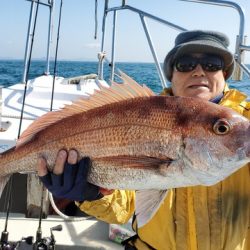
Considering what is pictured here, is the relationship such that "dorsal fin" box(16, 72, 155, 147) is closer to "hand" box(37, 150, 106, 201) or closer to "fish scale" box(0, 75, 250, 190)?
"fish scale" box(0, 75, 250, 190)

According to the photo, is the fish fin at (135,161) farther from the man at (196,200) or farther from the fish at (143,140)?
the man at (196,200)

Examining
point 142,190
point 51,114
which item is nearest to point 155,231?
point 142,190

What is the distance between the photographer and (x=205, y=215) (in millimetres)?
1999

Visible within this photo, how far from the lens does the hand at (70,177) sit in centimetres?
170

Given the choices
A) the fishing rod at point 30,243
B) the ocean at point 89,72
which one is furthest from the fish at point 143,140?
the fishing rod at point 30,243

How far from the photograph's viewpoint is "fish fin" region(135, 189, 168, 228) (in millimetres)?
1622

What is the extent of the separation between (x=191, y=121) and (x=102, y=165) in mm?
442

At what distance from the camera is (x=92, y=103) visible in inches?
69.8

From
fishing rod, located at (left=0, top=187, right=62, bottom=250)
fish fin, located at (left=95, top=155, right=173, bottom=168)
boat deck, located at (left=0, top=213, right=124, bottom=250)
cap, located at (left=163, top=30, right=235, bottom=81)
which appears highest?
cap, located at (left=163, top=30, right=235, bottom=81)

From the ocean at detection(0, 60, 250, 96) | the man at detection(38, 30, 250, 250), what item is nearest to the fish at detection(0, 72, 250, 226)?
the man at detection(38, 30, 250, 250)

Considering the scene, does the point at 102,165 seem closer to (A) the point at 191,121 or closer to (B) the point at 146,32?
(A) the point at 191,121

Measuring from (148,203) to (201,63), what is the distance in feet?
3.27

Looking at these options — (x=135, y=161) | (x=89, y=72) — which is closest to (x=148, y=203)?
(x=135, y=161)

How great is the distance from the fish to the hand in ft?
0.12
